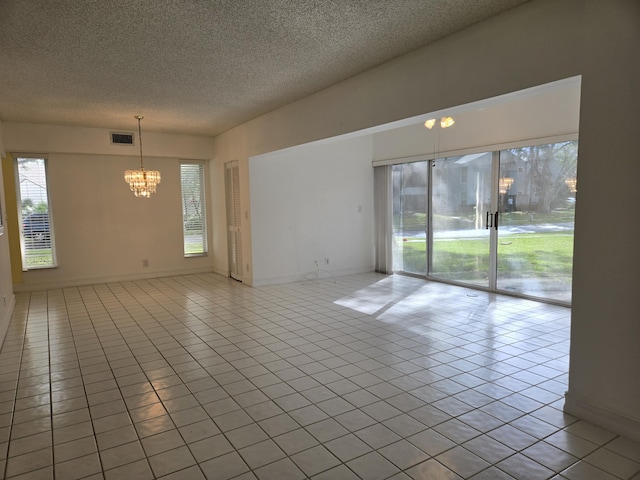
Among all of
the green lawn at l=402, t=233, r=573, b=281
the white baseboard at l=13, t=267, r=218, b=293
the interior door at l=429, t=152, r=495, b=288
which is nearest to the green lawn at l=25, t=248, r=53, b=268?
the white baseboard at l=13, t=267, r=218, b=293

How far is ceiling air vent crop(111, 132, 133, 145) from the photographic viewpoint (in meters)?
6.85

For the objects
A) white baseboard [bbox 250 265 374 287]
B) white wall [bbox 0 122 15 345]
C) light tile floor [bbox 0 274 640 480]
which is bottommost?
light tile floor [bbox 0 274 640 480]

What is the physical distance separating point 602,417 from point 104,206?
738 centimetres

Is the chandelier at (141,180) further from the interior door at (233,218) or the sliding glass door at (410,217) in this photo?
the sliding glass door at (410,217)

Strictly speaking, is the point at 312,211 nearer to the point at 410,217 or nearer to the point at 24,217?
the point at 410,217

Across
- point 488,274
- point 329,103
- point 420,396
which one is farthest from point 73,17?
point 488,274

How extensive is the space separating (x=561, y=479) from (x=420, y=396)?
39.1 inches

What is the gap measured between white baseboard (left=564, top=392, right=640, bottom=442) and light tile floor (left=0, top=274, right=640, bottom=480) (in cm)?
6

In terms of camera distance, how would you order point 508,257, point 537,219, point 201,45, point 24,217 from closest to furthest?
point 201,45 < point 537,219 < point 508,257 < point 24,217

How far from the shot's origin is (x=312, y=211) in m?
7.14

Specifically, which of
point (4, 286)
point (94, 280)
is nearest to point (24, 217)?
point (94, 280)

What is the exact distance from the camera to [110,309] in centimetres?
543

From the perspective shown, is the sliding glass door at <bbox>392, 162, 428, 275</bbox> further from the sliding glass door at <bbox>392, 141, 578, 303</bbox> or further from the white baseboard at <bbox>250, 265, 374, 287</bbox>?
the white baseboard at <bbox>250, 265, 374, 287</bbox>

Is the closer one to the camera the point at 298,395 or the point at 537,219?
the point at 298,395
